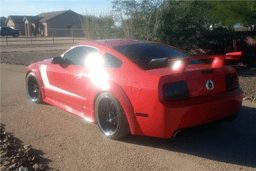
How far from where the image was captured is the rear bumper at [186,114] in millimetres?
3426

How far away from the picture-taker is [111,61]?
14.1ft

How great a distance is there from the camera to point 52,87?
5.46 m

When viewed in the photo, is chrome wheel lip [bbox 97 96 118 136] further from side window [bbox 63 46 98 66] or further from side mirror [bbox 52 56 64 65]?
side mirror [bbox 52 56 64 65]

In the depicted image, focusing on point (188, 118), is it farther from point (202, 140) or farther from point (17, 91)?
point (17, 91)

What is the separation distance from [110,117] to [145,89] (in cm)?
87

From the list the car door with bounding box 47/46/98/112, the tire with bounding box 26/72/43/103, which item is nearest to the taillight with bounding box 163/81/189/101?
the car door with bounding box 47/46/98/112

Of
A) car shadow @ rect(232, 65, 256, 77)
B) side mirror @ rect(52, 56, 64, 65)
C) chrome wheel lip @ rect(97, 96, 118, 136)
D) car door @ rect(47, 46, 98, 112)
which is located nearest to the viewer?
chrome wheel lip @ rect(97, 96, 118, 136)

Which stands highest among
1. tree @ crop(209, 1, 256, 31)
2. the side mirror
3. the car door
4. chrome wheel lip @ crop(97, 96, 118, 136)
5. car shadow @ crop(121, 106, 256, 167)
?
tree @ crop(209, 1, 256, 31)

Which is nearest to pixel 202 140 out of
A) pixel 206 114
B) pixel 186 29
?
pixel 206 114

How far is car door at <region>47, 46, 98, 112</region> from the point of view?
4691 mm

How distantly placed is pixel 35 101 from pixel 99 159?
126 inches

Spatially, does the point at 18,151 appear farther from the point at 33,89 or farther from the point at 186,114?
the point at 33,89

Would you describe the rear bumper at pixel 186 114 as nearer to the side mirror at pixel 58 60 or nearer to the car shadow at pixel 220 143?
the car shadow at pixel 220 143

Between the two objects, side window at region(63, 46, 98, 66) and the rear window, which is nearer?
the rear window
